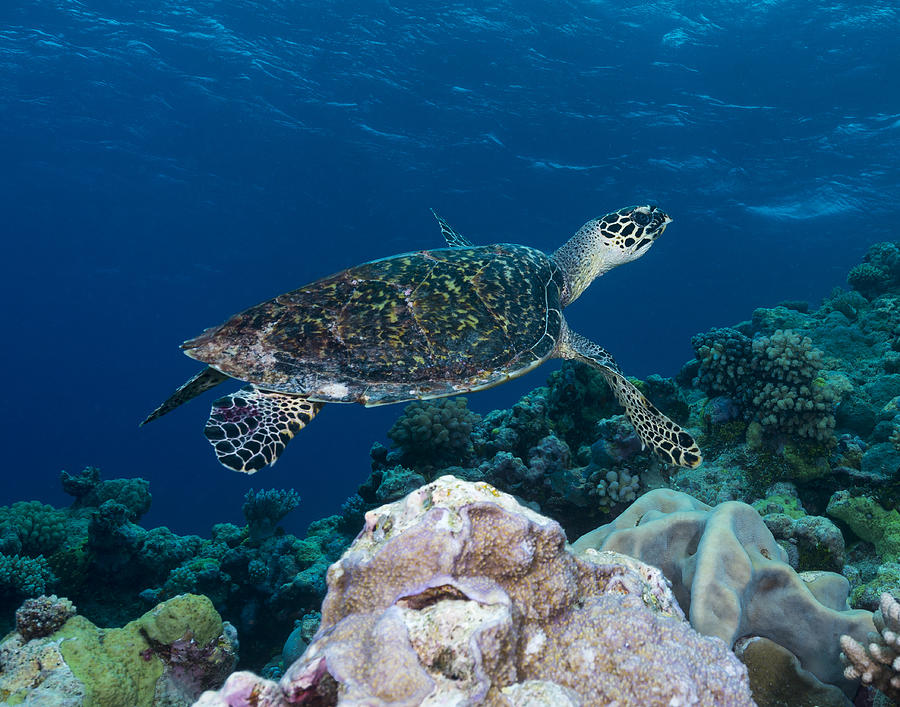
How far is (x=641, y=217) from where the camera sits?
6438 mm

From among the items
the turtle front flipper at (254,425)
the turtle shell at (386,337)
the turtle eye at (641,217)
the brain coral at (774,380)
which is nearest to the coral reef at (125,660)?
the turtle front flipper at (254,425)

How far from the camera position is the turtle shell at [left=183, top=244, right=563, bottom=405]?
13.0ft

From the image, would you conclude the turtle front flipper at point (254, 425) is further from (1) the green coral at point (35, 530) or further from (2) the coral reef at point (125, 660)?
(1) the green coral at point (35, 530)

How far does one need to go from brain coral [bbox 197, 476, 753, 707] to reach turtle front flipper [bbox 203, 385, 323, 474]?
7.72 feet

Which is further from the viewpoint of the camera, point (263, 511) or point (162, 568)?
point (263, 511)

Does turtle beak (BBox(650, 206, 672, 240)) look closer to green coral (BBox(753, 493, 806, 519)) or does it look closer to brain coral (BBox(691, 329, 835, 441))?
brain coral (BBox(691, 329, 835, 441))

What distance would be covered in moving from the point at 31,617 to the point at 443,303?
11.6 feet

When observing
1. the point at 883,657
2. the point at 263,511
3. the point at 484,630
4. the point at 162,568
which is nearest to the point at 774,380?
the point at 883,657

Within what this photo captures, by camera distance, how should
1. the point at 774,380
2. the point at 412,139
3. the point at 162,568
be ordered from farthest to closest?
1. the point at 412,139
2. the point at 162,568
3. the point at 774,380

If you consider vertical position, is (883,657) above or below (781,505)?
above

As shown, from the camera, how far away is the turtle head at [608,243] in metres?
6.41

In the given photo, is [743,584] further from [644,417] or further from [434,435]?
[434,435]

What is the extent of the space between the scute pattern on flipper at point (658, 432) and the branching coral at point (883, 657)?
2.60 meters

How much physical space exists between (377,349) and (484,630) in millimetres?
3031
